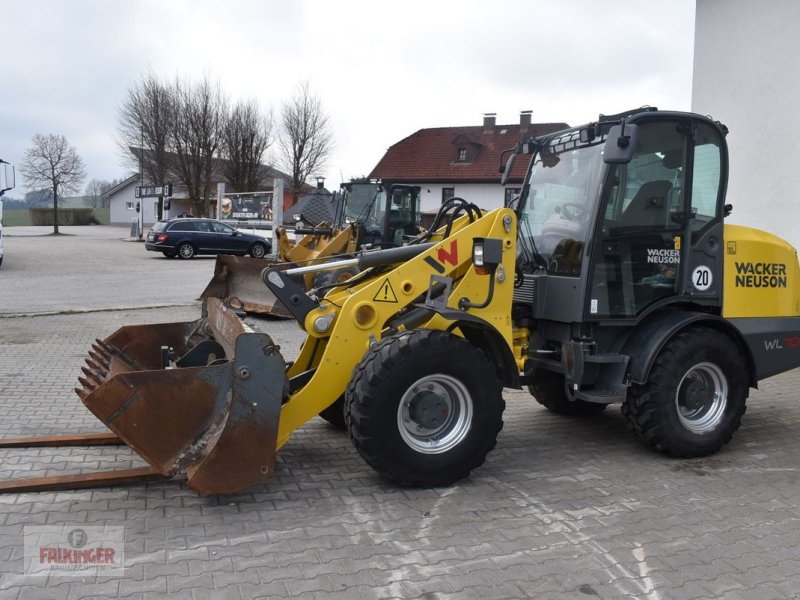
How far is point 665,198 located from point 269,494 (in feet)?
11.6

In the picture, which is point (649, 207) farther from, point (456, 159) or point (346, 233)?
point (456, 159)

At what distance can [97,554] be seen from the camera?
3.64 meters

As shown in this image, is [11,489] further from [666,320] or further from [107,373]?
[666,320]

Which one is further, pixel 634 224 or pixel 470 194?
pixel 470 194

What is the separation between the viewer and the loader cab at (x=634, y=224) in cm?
514

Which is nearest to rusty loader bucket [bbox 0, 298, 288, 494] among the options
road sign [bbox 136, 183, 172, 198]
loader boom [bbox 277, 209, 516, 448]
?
loader boom [bbox 277, 209, 516, 448]

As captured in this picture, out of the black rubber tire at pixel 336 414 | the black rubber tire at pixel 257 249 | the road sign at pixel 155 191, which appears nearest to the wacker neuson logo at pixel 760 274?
the black rubber tire at pixel 336 414

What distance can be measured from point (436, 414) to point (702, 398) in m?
2.26

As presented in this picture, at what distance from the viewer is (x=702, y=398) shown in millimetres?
5484

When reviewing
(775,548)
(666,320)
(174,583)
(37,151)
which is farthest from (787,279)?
(37,151)

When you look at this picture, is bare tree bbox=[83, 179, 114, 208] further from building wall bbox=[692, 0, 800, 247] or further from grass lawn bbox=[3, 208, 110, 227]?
building wall bbox=[692, 0, 800, 247]

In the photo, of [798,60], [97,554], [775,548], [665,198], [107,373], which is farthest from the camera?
[798,60]

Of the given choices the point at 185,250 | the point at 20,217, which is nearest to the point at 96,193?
the point at 20,217

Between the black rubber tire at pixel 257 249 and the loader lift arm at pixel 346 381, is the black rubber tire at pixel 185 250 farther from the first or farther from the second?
the loader lift arm at pixel 346 381
